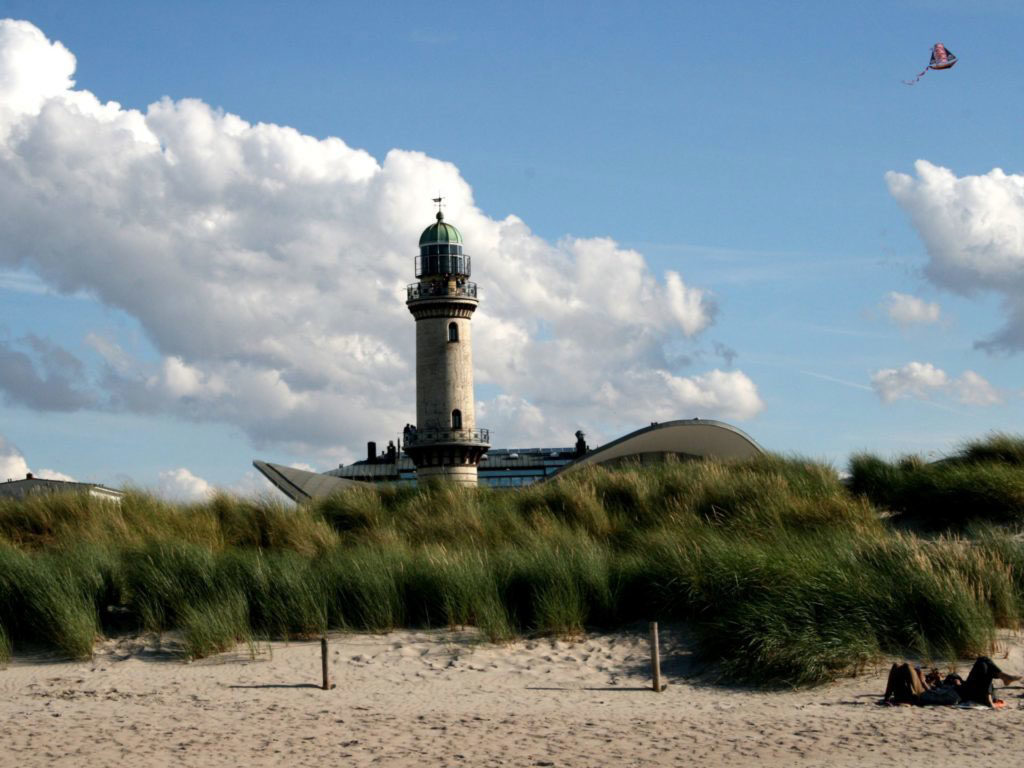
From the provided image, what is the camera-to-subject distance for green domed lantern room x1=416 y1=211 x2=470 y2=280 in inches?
1975

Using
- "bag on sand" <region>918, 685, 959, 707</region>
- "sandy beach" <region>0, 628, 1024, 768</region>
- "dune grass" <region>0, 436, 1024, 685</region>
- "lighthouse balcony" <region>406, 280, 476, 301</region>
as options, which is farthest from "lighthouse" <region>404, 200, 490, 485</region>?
"bag on sand" <region>918, 685, 959, 707</region>

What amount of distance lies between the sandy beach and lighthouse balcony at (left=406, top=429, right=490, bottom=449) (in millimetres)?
33748

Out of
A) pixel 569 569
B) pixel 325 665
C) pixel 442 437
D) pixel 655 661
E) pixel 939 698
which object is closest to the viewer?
pixel 939 698

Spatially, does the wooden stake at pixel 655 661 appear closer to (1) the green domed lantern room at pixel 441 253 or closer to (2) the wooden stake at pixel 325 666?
(2) the wooden stake at pixel 325 666

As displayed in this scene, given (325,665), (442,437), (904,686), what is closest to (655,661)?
(904,686)

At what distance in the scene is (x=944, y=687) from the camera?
11.2 m

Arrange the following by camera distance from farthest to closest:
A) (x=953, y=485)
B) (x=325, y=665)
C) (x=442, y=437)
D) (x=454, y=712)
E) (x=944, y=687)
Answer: (x=442, y=437)
(x=953, y=485)
(x=325, y=665)
(x=454, y=712)
(x=944, y=687)

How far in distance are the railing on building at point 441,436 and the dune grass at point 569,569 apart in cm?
2756

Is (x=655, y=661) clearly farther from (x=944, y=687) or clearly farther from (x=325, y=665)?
(x=325, y=665)

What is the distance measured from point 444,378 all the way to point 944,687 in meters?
38.2

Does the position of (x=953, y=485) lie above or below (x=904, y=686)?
above

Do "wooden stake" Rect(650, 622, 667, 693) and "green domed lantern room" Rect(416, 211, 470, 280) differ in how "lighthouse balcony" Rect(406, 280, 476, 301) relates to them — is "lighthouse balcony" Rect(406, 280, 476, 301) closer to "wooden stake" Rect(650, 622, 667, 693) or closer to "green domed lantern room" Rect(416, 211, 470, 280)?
"green domed lantern room" Rect(416, 211, 470, 280)

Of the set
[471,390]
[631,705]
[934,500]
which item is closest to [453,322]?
[471,390]

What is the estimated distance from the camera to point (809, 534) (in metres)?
16.1
